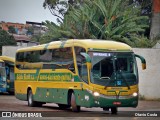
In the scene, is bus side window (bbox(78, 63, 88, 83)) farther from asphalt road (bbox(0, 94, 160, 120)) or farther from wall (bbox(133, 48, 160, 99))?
wall (bbox(133, 48, 160, 99))

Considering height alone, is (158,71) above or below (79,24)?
below

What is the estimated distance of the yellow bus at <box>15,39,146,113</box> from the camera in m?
20.2

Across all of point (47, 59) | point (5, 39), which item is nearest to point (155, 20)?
point (47, 59)

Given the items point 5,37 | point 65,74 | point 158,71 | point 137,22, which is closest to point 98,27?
point 137,22

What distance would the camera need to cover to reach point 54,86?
23578mm

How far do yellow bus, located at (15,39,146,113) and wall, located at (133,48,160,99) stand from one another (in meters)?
10.5

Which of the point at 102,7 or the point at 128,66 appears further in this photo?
the point at 102,7

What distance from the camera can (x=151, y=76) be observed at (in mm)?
33219

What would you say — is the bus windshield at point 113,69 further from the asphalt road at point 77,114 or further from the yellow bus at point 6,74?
the yellow bus at point 6,74

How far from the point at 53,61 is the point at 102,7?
2234 cm

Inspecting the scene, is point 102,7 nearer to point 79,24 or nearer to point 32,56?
point 79,24

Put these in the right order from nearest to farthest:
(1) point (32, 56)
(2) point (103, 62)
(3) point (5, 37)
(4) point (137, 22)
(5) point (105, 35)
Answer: (2) point (103, 62)
(1) point (32, 56)
(5) point (105, 35)
(4) point (137, 22)
(3) point (5, 37)

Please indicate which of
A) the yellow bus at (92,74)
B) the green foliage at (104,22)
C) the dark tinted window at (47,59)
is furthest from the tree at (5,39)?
the yellow bus at (92,74)

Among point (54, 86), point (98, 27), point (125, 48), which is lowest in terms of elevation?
point (54, 86)
